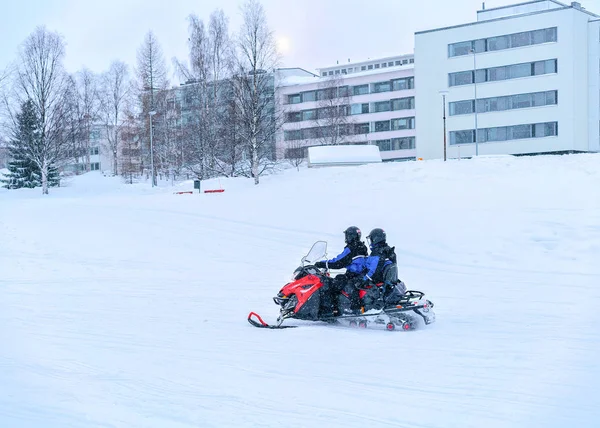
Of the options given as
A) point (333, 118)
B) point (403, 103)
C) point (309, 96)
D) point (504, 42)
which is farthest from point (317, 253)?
point (309, 96)

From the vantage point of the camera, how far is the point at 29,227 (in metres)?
20.4

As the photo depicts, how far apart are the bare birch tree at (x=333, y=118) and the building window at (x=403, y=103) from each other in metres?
8.51

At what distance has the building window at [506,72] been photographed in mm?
48125

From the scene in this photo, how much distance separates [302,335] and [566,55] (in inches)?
1808

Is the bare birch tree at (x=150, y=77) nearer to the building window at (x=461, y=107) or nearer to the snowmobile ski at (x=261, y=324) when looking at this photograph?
the building window at (x=461, y=107)

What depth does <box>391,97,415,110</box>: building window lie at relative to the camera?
221 feet

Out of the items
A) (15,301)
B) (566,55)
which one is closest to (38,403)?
(15,301)

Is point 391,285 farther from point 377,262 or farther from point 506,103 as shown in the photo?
point 506,103

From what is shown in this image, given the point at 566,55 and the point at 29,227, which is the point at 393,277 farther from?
the point at 566,55

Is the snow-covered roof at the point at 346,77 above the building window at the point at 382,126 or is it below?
above

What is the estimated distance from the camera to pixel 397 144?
67875mm

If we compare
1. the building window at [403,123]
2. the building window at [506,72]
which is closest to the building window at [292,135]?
the building window at [403,123]

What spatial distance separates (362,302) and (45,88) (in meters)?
40.6

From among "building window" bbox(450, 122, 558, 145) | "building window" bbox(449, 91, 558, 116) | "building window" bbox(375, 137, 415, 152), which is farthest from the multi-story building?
"building window" bbox(449, 91, 558, 116)
